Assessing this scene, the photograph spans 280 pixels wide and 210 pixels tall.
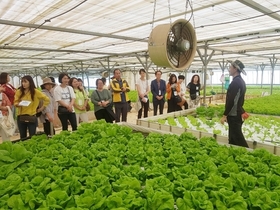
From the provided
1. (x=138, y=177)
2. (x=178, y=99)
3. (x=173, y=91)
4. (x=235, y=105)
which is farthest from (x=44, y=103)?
(x=178, y=99)

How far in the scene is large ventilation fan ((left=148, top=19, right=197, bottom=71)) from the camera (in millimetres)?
2223

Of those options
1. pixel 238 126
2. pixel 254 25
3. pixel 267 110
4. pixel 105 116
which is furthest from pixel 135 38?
pixel 267 110

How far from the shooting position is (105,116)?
454cm

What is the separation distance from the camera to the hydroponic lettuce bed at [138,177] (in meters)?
1.29

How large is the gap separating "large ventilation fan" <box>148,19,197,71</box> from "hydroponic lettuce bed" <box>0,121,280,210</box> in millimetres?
885

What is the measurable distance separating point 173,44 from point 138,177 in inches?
58.4

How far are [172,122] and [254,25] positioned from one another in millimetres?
2753

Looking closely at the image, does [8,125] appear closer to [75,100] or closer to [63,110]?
[63,110]

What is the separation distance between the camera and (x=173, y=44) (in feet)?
7.93

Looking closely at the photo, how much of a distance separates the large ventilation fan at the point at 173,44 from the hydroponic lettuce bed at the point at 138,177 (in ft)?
2.90

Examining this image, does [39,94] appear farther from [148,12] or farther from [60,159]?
[148,12]

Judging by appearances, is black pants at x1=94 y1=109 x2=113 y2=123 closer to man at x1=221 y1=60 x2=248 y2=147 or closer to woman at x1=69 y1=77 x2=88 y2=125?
woman at x1=69 y1=77 x2=88 y2=125

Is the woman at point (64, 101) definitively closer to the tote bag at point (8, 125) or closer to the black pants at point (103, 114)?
the black pants at point (103, 114)

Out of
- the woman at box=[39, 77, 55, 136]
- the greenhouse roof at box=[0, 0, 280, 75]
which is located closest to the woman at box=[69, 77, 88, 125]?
the woman at box=[39, 77, 55, 136]
